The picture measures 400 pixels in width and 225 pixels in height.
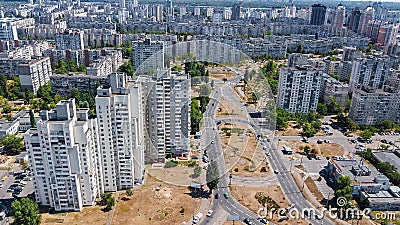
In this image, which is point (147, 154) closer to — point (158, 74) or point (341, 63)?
point (158, 74)

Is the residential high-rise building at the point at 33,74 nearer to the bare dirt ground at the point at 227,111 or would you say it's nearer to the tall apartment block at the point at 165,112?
the tall apartment block at the point at 165,112

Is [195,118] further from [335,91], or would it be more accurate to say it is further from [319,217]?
[335,91]

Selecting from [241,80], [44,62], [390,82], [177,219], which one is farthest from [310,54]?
[177,219]

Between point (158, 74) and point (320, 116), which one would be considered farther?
point (320, 116)

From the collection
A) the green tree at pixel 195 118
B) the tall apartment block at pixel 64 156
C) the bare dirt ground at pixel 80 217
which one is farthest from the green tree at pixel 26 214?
the green tree at pixel 195 118

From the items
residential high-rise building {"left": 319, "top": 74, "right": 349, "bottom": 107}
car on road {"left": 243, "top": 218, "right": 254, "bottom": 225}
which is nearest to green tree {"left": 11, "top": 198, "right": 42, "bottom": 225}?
car on road {"left": 243, "top": 218, "right": 254, "bottom": 225}
